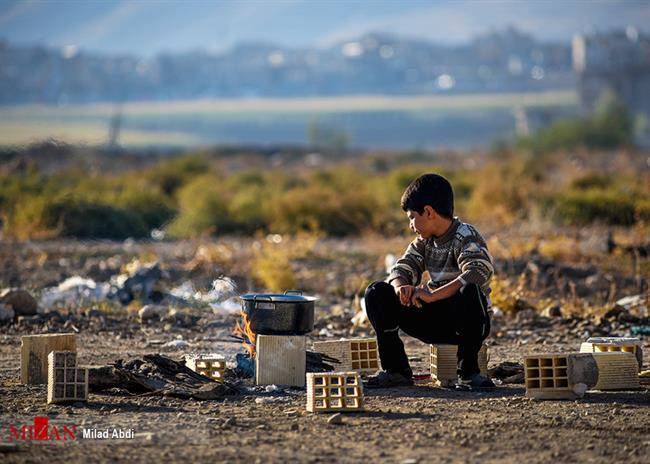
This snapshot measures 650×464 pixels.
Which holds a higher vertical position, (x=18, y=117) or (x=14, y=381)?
(x=18, y=117)

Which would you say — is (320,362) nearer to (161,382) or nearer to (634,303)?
(161,382)

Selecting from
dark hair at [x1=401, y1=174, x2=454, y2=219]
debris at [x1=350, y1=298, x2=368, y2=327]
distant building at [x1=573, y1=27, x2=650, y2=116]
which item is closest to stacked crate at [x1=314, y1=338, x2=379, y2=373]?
dark hair at [x1=401, y1=174, x2=454, y2=219]

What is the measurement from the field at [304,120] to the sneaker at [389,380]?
84.8 meters

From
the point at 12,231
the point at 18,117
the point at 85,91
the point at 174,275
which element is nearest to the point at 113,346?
the point at 174,275

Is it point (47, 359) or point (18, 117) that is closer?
point (47, 359)

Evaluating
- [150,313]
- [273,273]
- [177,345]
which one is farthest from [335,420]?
[273,273]

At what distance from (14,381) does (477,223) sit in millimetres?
14345

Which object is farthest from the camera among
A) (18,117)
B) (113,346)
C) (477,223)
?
(18,117)

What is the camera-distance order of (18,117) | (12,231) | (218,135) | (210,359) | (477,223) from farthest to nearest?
(218,135), (18,117), (477,223), (12,231), (210,359)

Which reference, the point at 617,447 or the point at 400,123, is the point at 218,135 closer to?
the point at 400,123

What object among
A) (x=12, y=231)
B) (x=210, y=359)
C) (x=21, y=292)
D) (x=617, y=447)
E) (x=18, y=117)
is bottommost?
(x=617, y=447)

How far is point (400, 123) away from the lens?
441 ft

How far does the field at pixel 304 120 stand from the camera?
389 ft

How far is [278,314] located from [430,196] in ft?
3.69
